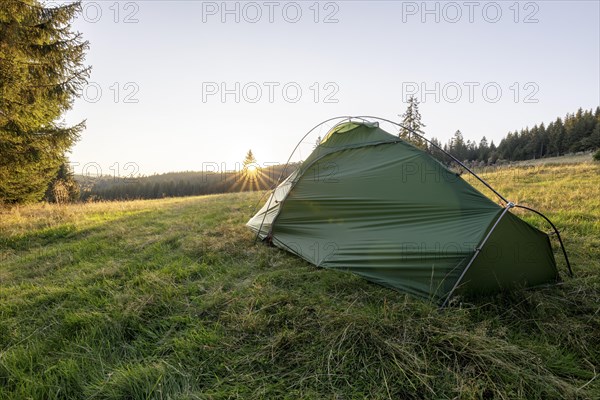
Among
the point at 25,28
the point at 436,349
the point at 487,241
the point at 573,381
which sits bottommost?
the point at 573,381

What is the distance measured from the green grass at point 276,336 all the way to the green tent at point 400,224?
0.26 m

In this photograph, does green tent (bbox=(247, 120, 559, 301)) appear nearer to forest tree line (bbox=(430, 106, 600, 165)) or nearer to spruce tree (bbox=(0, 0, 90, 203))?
spruce tree (bbox=(0, 0, 90, 203))

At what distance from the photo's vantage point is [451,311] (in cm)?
292

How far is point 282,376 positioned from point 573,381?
2237mm

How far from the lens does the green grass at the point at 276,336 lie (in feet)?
6.73

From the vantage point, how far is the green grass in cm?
205

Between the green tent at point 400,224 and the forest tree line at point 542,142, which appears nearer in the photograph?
the green tent at point 400,224

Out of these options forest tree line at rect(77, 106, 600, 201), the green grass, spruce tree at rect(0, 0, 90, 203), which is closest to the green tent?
the green grass

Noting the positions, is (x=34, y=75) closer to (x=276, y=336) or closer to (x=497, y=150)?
(x=276, y=336)

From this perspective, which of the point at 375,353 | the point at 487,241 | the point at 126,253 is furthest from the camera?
the point at 126,253

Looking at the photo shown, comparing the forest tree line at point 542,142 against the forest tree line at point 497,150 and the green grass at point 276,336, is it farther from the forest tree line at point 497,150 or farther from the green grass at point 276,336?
the green grass at point 276,336

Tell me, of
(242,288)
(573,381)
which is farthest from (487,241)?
(242,288)

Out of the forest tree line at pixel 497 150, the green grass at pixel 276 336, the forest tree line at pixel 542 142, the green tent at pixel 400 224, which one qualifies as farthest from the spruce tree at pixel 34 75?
the forest tree line at pixel 542 142

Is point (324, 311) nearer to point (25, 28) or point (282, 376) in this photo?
point (282, 376)
